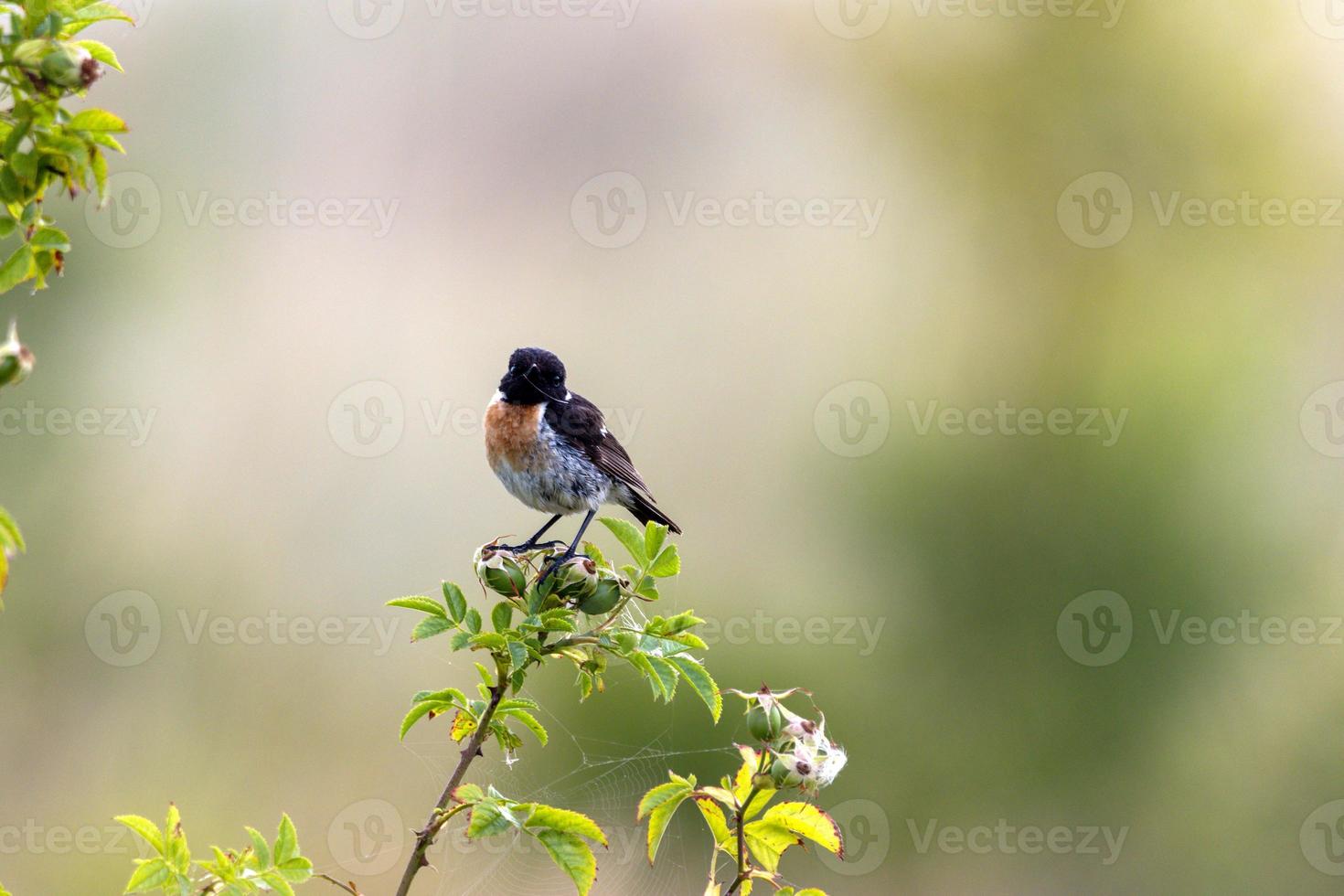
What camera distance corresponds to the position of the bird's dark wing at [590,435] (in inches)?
147

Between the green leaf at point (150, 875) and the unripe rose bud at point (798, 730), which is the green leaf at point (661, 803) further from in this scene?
the green leaf at point (150, 875)

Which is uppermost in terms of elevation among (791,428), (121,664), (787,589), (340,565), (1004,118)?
(1004,118)

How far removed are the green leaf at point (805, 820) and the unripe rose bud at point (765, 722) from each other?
0.20m

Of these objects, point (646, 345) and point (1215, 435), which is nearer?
point (1215, 435)

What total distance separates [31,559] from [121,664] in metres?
1.07

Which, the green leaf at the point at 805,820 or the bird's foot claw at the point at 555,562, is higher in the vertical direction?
the bird's foot claw at the point at 555,562

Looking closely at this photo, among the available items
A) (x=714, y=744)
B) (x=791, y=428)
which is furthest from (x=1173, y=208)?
(x=714, y=744)

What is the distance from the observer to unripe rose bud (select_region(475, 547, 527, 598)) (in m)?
2.12

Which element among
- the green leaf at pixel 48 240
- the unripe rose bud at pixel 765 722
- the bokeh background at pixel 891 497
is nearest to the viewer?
the green leaf at pixel 48 240

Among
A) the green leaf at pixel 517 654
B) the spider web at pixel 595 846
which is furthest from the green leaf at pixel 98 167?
the spider web at pixel 595 846

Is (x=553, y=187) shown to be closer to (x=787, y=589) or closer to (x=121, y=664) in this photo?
(x=787, y=589)

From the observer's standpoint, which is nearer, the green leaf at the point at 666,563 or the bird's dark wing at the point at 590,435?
the green leaf at the point at 666,563

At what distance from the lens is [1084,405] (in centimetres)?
896

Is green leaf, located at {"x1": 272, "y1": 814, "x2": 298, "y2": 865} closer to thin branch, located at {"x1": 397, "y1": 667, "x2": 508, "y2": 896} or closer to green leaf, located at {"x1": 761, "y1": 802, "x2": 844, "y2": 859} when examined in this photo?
thin branch, located at {"x1": 397, "y1": 667, "x2": 508, "y2": 896}
